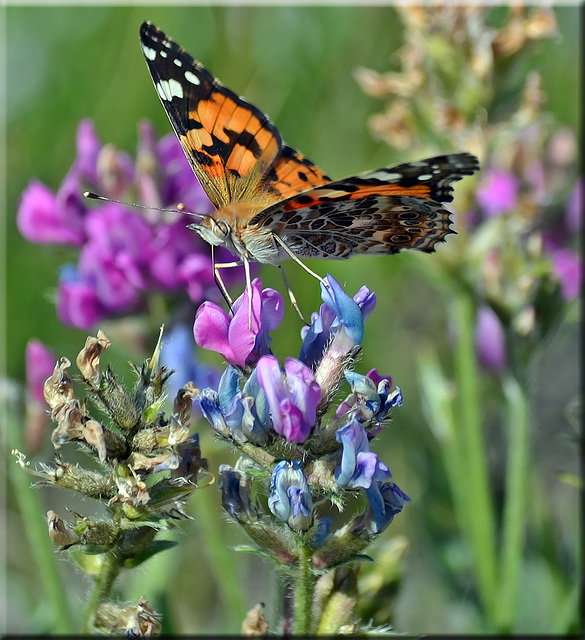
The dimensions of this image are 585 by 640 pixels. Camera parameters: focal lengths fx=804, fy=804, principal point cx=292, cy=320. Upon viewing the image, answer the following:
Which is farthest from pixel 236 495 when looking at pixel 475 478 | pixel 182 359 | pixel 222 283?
pixel 475 478

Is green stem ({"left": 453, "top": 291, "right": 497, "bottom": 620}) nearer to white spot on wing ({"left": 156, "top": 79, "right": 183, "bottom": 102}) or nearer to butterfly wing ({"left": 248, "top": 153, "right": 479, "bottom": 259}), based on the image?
butterfly wing ({"left": 248, "top": 153, "right": 479, "bottom": 259})

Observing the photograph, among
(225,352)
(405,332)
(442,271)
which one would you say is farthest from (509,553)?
(405,332)

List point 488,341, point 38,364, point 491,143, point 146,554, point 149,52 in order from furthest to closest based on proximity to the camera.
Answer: point 488,341 → point 491,143 → point 38,364 → point 149,52 → point 146,554

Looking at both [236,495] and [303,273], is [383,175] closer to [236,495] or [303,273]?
[236,495]

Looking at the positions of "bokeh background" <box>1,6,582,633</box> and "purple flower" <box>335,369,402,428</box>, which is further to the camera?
"bokeh background" <box>1,6,582,633</box>

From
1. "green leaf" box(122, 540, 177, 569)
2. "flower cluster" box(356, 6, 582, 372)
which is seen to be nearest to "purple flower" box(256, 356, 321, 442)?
"green leaf" box(122, 540, 177, 569)
